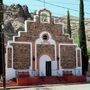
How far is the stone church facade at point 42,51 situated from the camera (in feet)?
173

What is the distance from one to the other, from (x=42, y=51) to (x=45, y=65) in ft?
6.47

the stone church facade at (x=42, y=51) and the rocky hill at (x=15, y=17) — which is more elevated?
the rocky hill at (x=15, y=17)

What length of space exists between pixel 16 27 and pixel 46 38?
46.4 metres

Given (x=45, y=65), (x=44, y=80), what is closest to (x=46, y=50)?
(x=45, y=65)

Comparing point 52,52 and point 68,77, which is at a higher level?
point 52,52

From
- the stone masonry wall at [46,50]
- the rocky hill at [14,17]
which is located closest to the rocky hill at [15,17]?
the rocky hill at [14,17]

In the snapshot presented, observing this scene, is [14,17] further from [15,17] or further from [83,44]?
[83,44]

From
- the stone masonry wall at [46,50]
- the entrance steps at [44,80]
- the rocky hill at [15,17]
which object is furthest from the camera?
the rocky hill at [15,17]

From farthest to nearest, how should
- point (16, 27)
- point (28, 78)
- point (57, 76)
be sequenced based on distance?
1. point (16, 27)
2. point (57, 76)
3. point (28, 78)

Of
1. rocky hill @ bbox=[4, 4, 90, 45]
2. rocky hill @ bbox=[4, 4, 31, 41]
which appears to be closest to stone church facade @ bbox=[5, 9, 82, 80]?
rocky hill @ bbox=[4, 4, 90, 45]

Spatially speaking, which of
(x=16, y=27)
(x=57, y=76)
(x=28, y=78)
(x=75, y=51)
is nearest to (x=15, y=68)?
(x=28, y=78)

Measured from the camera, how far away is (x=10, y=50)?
2047 inches

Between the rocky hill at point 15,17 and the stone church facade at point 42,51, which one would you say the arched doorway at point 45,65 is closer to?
the stone church facade at point 42,51

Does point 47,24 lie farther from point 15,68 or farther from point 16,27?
point 16,27
